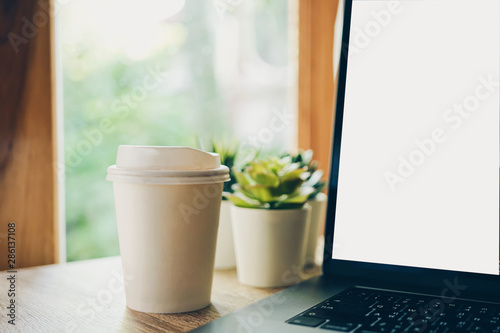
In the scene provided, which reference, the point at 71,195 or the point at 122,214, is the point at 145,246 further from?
the point at 71,195

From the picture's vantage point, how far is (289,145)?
1.45 metres

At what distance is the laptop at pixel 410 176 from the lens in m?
0.54

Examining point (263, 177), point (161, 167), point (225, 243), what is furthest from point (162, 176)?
point (225, 243)

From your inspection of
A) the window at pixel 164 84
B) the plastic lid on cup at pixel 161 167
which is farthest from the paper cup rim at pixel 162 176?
the window at pixel 164 84

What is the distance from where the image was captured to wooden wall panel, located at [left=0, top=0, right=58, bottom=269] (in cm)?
77

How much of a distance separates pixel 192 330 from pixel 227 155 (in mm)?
414

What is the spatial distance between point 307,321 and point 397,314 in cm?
9

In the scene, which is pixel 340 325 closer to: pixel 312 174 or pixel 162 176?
pixel 162 176

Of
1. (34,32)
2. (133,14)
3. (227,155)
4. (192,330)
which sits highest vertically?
(133,14)

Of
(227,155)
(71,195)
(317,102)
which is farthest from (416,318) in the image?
(71,195)

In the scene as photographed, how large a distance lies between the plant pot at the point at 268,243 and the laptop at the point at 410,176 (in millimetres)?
60

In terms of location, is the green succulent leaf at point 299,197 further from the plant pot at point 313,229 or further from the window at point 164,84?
the window at point 164,84

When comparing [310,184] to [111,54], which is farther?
[111,54]

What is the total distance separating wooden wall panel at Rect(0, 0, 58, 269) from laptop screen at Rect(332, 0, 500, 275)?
51 centimetres
